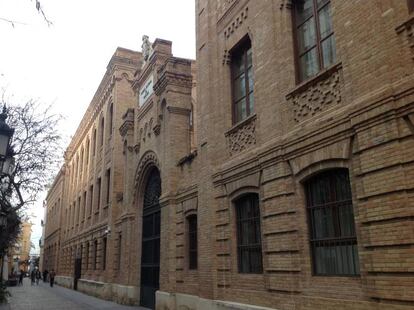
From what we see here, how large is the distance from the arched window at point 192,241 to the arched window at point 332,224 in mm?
6111

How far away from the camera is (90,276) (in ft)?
89.5

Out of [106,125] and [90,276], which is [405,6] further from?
[90,276]

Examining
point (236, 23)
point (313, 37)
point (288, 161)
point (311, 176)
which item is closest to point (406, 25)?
point (313, 37)

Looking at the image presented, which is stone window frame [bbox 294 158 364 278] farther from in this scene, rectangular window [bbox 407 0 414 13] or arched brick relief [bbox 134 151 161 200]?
arched brick relief [bbox 134 151 161 200]

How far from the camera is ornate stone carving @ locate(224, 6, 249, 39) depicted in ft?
38.0

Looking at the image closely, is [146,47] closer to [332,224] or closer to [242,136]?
[242,136]

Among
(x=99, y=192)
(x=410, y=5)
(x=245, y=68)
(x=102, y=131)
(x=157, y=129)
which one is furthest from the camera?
(x=102, y=131)

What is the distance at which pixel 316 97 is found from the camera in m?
8.48

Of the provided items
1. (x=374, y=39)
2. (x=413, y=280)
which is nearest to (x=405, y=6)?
(x=374, y=39)

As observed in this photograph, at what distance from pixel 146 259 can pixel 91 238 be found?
10.9 m

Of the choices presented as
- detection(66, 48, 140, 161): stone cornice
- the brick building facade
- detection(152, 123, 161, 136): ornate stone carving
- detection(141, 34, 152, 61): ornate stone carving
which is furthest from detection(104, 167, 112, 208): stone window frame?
detection(152, 123, 161, 136): ornate stone carving

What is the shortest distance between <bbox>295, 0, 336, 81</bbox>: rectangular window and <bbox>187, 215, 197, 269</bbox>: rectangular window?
6.65 metres

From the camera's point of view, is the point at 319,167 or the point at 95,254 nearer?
the point at 319,167

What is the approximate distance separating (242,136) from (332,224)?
380 centimetres
